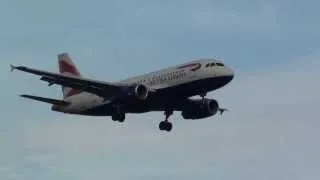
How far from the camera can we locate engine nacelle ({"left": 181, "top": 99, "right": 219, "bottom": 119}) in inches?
4296

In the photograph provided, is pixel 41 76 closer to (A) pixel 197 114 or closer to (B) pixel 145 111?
(B) pixel 145 111

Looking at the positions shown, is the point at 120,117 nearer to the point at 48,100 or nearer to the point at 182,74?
the point at 182,74

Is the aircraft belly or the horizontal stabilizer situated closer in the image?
the aircraft belly

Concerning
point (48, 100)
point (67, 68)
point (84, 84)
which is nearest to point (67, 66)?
point (67, 68)

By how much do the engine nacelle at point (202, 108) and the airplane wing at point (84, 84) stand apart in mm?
9069

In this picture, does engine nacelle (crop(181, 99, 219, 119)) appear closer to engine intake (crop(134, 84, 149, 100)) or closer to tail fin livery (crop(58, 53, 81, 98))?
engine intake (crop(134, 84, 149, 100))

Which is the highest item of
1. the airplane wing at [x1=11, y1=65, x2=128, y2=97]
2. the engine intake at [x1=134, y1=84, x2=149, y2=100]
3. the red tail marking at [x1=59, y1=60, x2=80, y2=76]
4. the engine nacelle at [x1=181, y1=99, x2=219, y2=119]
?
the red tail marking at [x1=59, y1=60, x2=80, y2=76]

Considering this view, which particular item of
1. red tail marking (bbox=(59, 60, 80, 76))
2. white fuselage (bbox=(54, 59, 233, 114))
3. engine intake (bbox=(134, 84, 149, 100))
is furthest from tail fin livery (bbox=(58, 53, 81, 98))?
engine intake (bbox=(134, 84, 149, 100))

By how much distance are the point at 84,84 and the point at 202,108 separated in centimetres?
1367

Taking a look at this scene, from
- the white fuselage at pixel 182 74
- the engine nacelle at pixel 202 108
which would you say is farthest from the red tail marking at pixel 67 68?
the engine nacelle at pixel 202 108

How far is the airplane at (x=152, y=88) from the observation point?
101375 millimetres

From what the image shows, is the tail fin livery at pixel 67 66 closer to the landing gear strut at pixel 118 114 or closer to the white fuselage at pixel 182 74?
the white fuselage at pixel 182 74

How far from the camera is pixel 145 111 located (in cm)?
10319

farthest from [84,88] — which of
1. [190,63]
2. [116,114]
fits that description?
[190,63]
